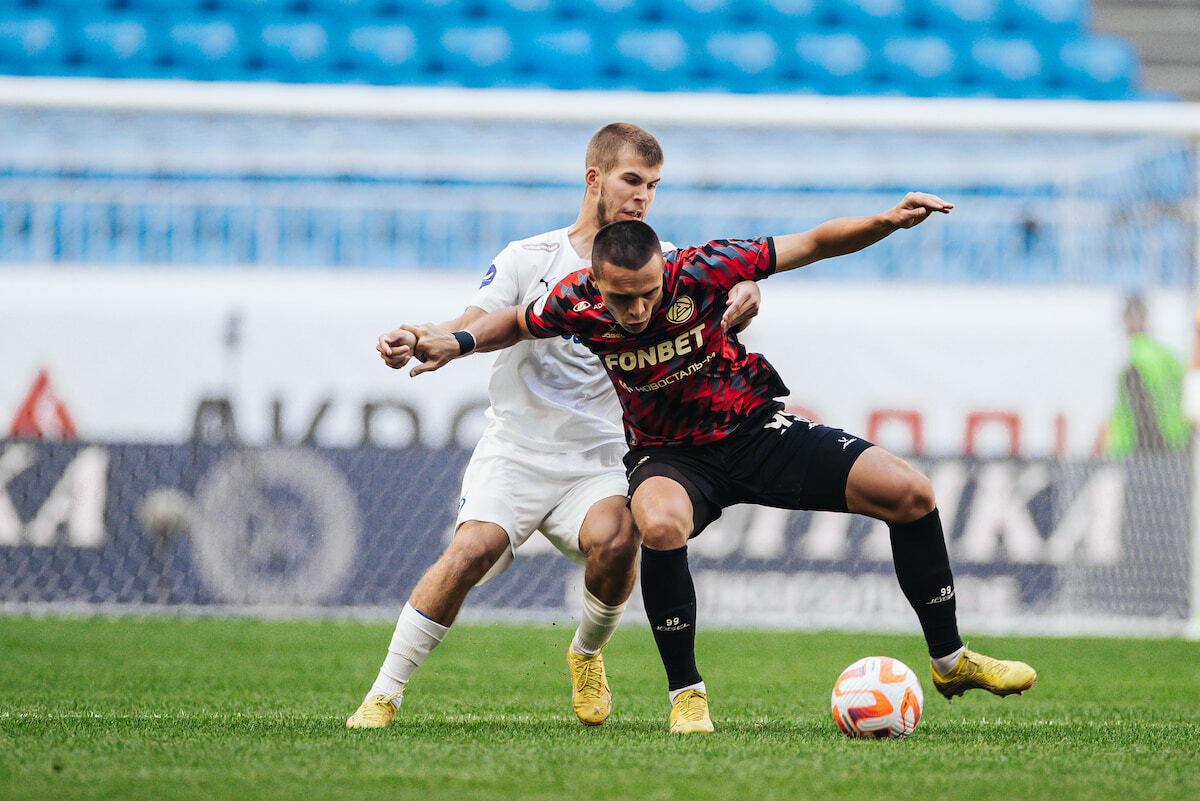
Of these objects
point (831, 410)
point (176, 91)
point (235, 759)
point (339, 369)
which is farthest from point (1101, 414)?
point (235, 759)

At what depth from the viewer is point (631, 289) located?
3672 mm

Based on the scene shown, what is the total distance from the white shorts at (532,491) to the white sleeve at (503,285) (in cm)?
44

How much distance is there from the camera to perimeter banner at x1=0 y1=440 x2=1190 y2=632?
7.86 metres

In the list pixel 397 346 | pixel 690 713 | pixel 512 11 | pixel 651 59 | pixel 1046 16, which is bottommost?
pixel 690 713

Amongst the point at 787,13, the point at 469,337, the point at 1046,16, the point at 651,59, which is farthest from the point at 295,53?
the point at 469,337

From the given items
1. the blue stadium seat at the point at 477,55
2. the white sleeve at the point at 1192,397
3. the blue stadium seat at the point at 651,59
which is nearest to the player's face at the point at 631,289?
A: the white sleeve at the point at 1192,397

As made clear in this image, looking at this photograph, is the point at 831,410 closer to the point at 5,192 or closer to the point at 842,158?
the point at 842,158

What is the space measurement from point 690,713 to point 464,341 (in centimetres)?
126

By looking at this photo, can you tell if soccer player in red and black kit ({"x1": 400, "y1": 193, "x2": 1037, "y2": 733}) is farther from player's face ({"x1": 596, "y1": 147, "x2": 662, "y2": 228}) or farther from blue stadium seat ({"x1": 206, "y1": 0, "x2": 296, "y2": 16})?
blue stadium seat ({"x1": 206, "y1": 0, "x2": 296, "y2": 16})

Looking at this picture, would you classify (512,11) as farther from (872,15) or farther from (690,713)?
(690,713)

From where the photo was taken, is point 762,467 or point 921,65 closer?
point 762,467

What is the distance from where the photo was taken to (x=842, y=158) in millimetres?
9391

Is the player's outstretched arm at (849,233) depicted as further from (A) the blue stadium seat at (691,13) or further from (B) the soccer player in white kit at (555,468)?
(A) the blue stadium seat at (691,13)

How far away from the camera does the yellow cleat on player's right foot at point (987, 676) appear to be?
391cm
